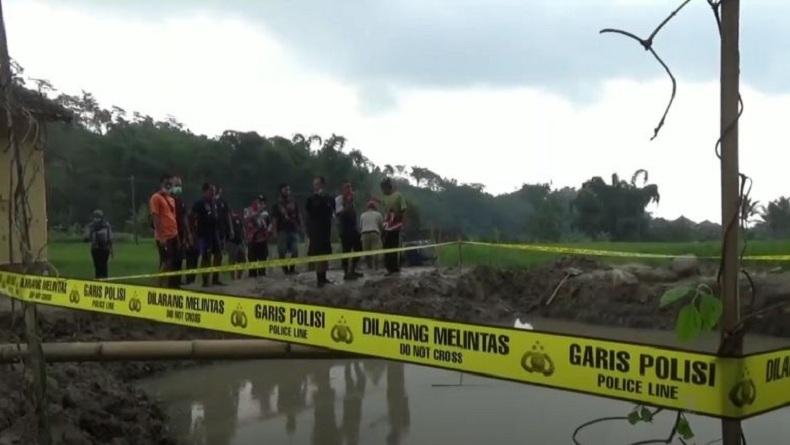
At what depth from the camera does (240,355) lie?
4785 millimetres

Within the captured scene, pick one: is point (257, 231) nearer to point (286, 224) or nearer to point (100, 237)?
point (286, 224)

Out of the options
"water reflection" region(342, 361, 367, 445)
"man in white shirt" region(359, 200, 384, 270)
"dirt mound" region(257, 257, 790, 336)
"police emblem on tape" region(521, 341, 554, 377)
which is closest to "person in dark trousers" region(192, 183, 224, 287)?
"dirt mound" region(257, 257, 790, 336)

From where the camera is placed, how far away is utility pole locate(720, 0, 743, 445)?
2.25m

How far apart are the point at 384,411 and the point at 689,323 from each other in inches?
217

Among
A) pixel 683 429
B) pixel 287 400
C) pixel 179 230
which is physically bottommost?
pixel 287 400

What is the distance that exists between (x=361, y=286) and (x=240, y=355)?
813 cm

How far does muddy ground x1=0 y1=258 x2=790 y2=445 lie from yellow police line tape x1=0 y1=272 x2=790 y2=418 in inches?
77.3

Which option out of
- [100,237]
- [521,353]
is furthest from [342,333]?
[100,237]

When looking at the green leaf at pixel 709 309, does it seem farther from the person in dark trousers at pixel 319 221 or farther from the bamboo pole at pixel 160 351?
the person in dark trousers at pixel 319 221

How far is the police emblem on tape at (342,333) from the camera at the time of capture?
3645mm

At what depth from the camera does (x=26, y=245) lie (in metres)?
4.85

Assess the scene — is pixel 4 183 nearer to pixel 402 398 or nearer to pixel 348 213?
pixel 348 213

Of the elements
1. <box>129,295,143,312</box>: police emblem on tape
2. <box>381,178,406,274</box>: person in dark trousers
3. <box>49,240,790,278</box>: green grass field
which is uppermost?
<box>381,178,406,274</box>: person in dark trousers

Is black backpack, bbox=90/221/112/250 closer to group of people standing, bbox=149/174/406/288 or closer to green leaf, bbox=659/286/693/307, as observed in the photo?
group of people standing, bbox=149/174/406/288
